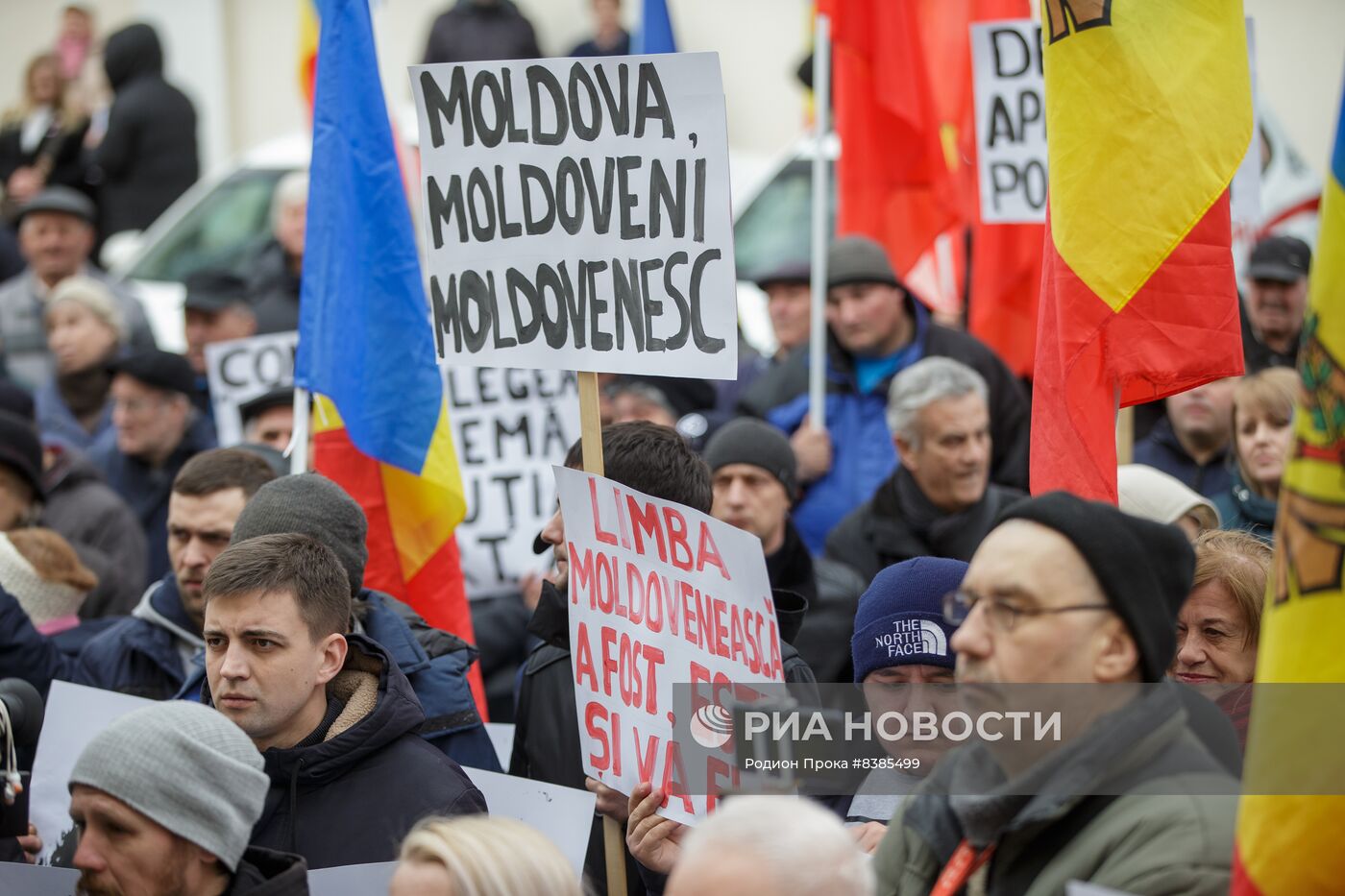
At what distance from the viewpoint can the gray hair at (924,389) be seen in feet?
21.9

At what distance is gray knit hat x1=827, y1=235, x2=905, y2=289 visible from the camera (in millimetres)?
7723

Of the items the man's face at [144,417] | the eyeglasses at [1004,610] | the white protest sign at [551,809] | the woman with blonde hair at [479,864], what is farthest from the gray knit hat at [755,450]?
the woman with blonde hair at [479,864]

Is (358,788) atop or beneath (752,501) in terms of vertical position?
beneath

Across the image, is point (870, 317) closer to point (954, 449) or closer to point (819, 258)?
point (819, 258)

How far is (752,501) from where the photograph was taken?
20.6 ft

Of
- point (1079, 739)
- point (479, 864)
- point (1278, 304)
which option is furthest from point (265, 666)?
point (1278, 304)

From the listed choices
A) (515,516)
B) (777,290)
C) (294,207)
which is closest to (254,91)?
(294,207)

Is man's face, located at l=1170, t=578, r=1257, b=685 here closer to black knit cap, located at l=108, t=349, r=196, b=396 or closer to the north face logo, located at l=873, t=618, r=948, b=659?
the north face logo, located at l=873, t=618, r=948, b=659

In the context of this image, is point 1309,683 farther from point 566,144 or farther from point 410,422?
point 410,422

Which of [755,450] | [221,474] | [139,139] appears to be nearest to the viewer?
[221,474]

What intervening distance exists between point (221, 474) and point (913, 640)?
2.56 meters

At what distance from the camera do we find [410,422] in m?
5.92

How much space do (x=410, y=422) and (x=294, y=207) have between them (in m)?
4.57

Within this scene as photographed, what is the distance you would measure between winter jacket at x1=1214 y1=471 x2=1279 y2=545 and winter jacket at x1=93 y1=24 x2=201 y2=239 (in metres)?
9.83
